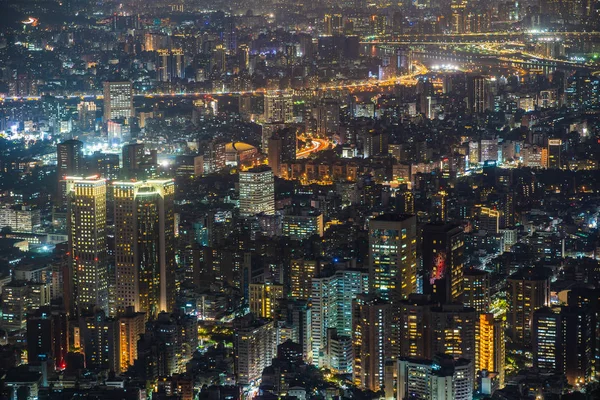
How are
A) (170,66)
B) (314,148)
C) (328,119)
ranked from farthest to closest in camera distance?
1. (170,66)
2. (328,119)
3. (314,148)

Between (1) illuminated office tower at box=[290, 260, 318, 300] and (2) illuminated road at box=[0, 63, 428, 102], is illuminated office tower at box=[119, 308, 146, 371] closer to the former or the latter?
(1) illuminated office tower at box=[290, 260, 318, 300]

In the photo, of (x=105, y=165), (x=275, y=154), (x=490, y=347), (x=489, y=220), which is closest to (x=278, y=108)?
(x=275, y=154)

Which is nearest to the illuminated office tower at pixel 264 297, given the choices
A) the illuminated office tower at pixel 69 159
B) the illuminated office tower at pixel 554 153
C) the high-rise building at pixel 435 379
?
the high-rise building at pixel 435 379

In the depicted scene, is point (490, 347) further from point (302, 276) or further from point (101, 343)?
point (101, 343)

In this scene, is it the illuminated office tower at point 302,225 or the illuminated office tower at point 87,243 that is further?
the illuminated office tower at point 302,225

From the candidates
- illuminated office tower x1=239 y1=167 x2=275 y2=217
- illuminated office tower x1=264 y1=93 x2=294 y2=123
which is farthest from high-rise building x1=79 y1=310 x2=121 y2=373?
illuminated office tower x1=264 y1=93 x2=294 y2=123

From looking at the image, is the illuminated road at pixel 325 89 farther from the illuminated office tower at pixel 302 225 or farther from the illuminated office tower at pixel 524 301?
the illuminated office tower at pixel 524 301
